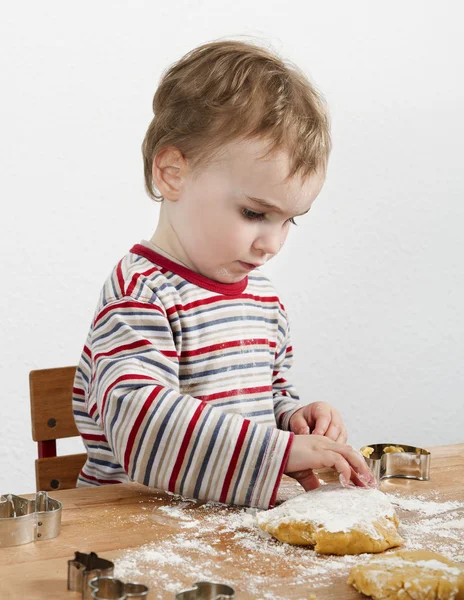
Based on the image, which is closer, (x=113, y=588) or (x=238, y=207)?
(x=113, y=588)

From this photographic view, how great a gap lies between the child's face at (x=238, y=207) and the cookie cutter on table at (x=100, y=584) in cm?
46

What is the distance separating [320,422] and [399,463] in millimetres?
121

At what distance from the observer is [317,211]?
8.03 feet

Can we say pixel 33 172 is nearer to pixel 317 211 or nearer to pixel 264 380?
pixel 317 211

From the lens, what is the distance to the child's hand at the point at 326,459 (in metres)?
0.92

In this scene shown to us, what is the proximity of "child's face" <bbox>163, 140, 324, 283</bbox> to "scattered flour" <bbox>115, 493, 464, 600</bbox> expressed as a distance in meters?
0.31

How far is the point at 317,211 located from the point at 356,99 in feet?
1.08

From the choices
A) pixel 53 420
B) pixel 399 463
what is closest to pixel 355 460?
pixel 399 463

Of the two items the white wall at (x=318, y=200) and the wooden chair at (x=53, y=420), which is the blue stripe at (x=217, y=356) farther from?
the white wall at (x=318, y=200)

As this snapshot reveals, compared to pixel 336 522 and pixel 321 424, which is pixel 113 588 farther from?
pixel 321 424

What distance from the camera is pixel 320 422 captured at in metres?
1.13

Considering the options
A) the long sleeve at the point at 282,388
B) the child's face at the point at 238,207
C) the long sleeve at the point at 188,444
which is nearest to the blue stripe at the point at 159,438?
the long sleeve at the point at 188,444

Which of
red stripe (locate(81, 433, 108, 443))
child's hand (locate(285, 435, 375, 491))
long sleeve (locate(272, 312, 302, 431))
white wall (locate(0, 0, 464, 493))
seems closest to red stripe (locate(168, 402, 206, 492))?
child's hand (locate(285, 435, 375, 491))

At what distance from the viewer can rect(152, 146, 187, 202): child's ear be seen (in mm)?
1076
